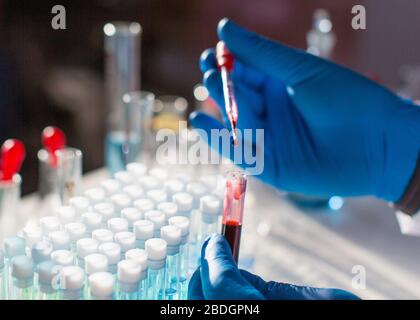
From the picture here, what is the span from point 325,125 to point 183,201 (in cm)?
40

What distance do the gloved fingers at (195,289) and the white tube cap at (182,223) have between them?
88 millimetres

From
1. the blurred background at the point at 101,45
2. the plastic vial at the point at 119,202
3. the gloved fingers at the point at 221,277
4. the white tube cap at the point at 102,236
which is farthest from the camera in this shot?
the blurred background at the point at 101,45

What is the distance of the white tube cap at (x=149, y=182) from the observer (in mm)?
1040

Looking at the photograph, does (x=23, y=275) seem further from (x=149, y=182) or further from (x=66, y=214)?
(x=149, y=182)

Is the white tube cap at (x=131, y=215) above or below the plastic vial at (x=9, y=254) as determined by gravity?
above

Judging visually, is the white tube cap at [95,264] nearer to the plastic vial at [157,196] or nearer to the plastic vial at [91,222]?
the plastic vial at [91,222]

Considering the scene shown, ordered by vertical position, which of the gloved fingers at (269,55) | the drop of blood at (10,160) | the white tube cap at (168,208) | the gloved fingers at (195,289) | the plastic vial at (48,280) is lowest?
the gloved fingers at (195,289)

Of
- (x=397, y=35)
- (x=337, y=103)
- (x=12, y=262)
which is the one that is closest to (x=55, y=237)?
(x=12, y=262)

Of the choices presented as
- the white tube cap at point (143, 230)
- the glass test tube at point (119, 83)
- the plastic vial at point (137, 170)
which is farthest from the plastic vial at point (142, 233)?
the glass test tube at point (119, 83)

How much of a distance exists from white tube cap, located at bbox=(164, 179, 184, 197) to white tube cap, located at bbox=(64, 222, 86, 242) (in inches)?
7.8
